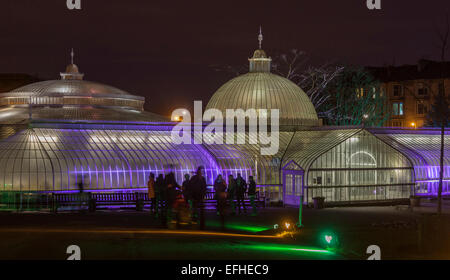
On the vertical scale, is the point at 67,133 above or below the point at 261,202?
above

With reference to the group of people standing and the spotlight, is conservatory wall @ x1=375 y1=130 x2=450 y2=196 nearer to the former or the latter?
the group of people standing

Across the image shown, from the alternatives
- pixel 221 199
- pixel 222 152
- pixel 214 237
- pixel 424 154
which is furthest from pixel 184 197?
pixel 424 154

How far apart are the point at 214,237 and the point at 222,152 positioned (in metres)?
21.0

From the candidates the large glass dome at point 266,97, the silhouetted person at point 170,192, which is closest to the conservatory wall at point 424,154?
the large glass dome at point 266,97

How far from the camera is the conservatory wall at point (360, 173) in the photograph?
43438 mm

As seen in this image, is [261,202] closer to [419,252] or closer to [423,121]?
[419,252]

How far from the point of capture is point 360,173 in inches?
1766

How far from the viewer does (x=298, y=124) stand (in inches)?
2094

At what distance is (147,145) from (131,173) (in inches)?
166

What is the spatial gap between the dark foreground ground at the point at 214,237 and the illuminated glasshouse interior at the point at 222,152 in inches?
222

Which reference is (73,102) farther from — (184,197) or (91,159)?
(184,197)

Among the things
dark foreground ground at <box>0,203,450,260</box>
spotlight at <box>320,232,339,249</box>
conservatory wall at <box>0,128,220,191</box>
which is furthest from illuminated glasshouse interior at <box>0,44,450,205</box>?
spotlight at <box>320,232,339,249</box>
